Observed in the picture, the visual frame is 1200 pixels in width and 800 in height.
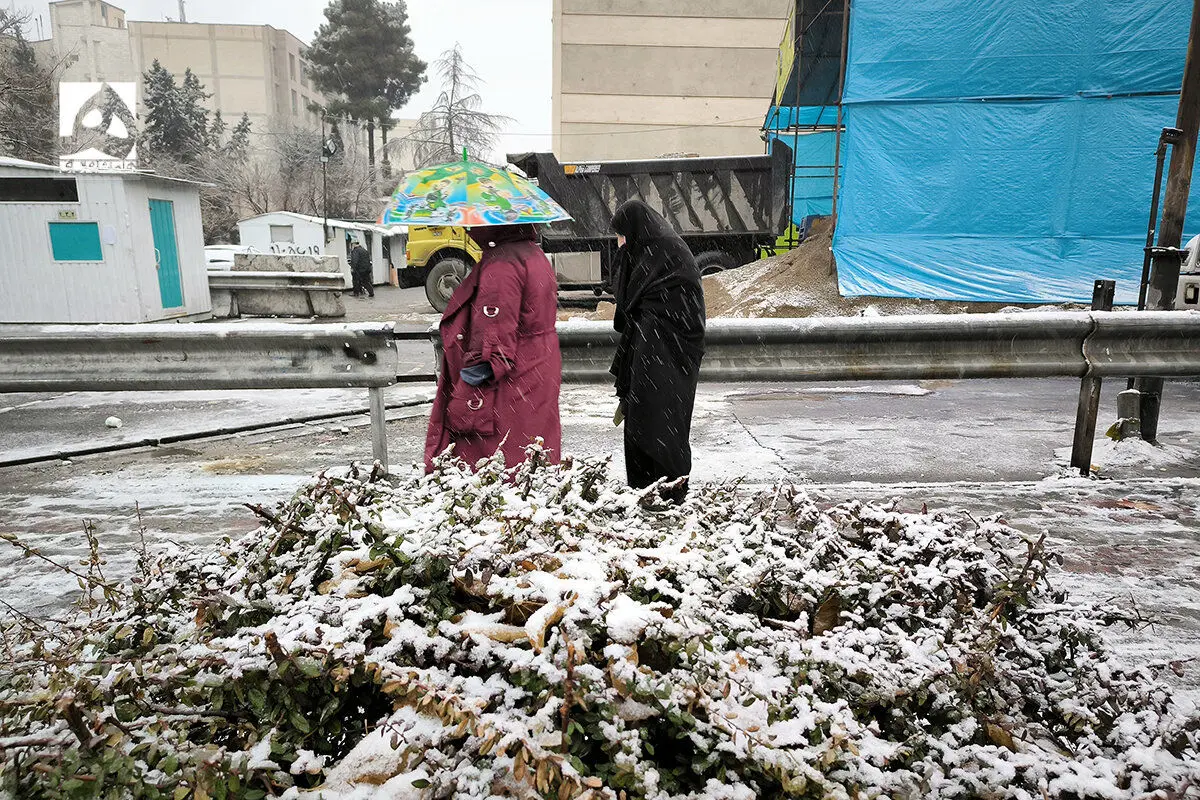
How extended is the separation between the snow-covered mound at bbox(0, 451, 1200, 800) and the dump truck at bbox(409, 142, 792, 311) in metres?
16.0

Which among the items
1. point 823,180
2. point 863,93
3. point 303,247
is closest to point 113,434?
point 863,93

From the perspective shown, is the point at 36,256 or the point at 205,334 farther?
the point at 36,256

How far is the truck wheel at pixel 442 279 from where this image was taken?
18.5 metres

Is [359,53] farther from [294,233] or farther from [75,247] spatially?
[75,247]

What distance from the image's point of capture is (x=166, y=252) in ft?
53.8

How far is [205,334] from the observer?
4.88 m

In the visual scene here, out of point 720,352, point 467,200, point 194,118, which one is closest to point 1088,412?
point 720,352

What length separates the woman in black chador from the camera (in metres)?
4.17

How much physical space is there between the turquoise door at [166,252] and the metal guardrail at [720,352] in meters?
12.3

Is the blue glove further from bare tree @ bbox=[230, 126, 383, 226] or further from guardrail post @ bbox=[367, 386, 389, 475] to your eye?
bare tree @ bbox=[230, 126, 383, 226]

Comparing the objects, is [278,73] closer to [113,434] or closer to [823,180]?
[823,180]

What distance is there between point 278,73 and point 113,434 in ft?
286

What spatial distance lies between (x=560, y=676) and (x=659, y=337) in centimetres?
298

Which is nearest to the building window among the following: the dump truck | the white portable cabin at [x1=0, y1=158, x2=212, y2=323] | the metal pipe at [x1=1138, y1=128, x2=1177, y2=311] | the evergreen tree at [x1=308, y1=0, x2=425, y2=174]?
the white portable cabin at [x1=0, y1=158, x2=212, y2=323]
